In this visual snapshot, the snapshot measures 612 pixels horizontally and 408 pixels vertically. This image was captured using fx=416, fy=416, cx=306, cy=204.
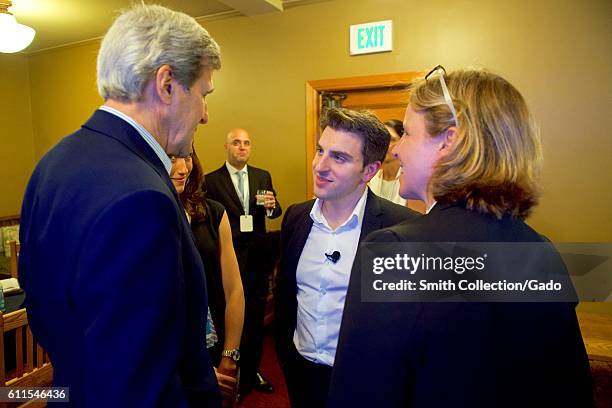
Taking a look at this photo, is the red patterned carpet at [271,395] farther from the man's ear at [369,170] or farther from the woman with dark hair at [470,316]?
the woman with dark hair at [470,316]

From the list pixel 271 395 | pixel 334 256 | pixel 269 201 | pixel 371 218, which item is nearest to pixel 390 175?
pixel 269 201

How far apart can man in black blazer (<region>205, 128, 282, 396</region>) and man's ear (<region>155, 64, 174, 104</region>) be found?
2406mm

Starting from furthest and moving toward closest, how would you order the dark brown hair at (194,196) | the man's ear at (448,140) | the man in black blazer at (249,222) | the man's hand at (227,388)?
the man in black blazer at (249,222)
the dark brown hair at (194,196)
the man's hand at (227,388)
the man's ear at (448,140)

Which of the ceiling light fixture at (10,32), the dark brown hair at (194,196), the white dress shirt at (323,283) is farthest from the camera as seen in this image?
the ceiling light fixture at (10,32)

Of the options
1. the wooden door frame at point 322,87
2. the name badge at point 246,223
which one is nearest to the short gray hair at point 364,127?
the name badge at point 246,223

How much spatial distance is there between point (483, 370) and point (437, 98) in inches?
20.4

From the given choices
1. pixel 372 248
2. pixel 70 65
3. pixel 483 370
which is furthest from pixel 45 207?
A: pixel 70 65

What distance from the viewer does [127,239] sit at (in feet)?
2.23

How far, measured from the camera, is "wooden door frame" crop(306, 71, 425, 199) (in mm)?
3513

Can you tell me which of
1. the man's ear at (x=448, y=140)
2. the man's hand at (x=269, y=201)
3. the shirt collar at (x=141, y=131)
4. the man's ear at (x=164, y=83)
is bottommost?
the man's hand at (x=269, y=201)

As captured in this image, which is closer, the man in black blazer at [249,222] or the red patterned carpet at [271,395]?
the red patterned carpet at [271,395]

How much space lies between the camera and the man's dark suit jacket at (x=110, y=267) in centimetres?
68

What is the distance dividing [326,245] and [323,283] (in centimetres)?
14

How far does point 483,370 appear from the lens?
720mm
